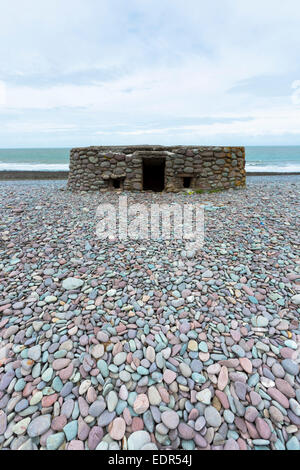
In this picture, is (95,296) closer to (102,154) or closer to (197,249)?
(197,249)

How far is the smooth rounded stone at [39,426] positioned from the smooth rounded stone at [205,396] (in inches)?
48.8

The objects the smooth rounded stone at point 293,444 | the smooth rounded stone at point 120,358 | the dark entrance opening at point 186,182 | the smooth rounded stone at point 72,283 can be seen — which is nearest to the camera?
the smooth rounded stone at point 293,444

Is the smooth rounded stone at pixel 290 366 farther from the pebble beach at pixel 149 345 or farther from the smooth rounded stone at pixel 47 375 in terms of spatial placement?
the smooth rounded stone at pixel 47 375

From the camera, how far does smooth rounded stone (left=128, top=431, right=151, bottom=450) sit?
1677 millimetres

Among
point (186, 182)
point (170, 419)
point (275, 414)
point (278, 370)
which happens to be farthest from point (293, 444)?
point (186, 182)

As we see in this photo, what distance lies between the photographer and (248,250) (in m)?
4.28

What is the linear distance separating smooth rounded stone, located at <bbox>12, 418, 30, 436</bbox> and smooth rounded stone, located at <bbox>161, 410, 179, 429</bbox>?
1.07 metres

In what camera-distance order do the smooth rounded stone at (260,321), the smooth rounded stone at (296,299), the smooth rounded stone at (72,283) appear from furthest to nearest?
the smooth rounded stone at (72,283) → the smooth rounded stone at (296,299) → the smooth rounded stone at (260,321)

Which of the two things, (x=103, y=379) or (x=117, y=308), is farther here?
(x=117, y=308)

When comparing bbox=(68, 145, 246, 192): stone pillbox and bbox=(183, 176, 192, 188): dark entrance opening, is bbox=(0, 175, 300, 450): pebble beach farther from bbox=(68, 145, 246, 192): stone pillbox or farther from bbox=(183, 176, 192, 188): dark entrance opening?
bbox=(183, 176, 192, 188): dark entrance opening

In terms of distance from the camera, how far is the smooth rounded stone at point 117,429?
5.62ft

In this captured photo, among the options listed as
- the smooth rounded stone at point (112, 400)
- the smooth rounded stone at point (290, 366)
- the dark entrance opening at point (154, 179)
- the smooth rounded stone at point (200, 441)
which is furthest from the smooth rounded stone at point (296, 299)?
the dark entrance opening at point (154, 179)
